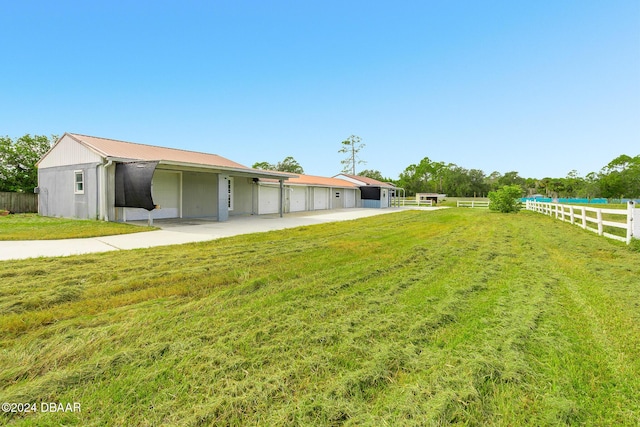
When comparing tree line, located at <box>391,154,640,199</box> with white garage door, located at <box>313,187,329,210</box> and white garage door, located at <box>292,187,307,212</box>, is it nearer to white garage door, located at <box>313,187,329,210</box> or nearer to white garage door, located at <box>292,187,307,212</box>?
white garage door, located at <box>313,187,329,210</box>

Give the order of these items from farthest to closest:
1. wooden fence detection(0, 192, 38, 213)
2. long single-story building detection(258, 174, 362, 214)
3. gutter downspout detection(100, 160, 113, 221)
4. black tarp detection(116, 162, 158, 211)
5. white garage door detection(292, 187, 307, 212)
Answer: white garage door detection(292, 187, 307, 212), long single-story building detection(258, 174, 362, 214), wooden fence detection(0, 192, 38, 213), gutter downspout detection(100, 160, 113, 221), black tarp detection(116, 162, 158, 211)

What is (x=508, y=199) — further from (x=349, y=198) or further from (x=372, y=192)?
(x=349, y=198)

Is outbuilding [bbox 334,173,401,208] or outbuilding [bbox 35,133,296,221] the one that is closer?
outbuilding [bbox 35,133,296,221]

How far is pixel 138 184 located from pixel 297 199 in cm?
1363

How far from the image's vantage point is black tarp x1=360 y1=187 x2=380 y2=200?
31609 millimetres

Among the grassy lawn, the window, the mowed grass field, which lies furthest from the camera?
the window

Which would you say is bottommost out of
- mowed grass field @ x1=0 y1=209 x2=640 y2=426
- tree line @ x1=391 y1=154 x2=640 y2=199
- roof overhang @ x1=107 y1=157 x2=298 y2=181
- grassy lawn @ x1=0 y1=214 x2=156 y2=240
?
mowed grass field @ x1=0 y1=209 x2=640 y2=426

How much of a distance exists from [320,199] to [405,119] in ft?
45.9

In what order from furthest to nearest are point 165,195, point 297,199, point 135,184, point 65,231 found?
point 297,199 < point 165,195 < point 135,184 < point 65,231

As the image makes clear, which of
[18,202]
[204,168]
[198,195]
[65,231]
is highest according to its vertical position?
[204,168]

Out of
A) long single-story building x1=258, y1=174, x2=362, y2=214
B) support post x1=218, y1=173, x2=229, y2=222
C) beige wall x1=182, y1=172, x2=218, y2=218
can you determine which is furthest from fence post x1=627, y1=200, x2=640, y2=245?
long single-story building x1=258, y1=174, x2=362, y2=214

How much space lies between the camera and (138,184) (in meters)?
11.0

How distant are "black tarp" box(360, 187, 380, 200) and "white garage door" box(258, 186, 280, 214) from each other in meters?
13.7

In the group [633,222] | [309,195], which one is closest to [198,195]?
[309,195]
